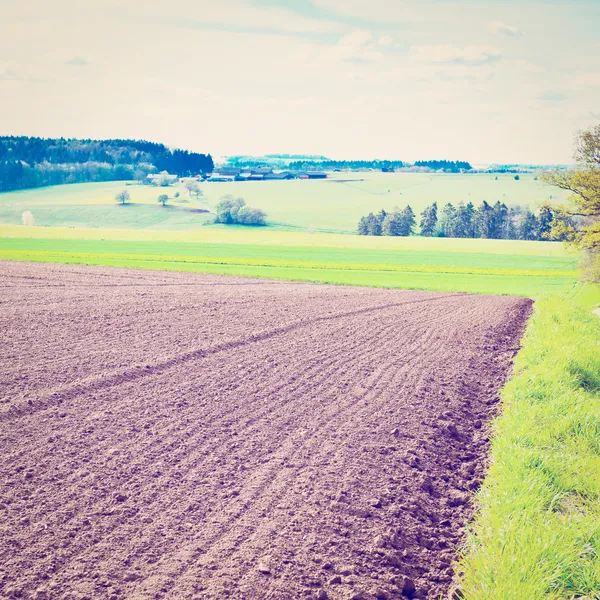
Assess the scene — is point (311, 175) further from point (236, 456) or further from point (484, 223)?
point (236, 456)

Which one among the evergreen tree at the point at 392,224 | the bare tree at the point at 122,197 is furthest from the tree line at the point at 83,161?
the evergreen tree at the point at 392,224

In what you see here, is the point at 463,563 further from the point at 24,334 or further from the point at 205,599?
the point at 24,334

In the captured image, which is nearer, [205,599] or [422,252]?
[205,599]

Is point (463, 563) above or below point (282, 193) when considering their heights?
below

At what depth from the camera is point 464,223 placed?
86.1 metres

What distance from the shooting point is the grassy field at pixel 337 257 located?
119 feet

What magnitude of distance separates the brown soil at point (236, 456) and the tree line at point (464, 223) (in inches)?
2658

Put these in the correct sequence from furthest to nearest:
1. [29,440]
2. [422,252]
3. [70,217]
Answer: [70,217], [422,252], [29,440]

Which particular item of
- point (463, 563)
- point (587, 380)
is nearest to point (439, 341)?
point (587, 380)

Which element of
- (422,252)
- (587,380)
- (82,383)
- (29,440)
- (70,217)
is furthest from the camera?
(70,217)

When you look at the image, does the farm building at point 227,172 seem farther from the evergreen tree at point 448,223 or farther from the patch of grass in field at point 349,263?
the patch of grass in field at point 349,263

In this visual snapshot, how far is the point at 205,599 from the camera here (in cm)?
528

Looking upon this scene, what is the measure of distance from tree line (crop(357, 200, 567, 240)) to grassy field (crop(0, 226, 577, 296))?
14.9 meters

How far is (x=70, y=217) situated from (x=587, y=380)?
89.9 metres
